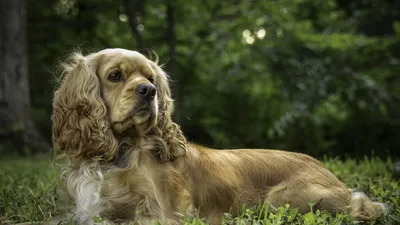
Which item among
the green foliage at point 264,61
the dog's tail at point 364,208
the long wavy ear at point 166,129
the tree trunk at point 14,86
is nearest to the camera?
the long wavy ear at point 166,129

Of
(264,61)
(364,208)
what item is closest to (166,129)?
(364,208)

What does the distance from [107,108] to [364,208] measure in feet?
5.90

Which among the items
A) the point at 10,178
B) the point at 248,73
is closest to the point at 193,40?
the point at 248,73

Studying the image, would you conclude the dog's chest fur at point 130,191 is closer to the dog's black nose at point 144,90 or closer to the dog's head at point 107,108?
the dog's head at point 107,108

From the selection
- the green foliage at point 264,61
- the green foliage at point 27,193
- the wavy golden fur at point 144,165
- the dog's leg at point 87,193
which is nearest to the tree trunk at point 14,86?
the green foliage at point 264,61

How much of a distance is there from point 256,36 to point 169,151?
5313 millimetres

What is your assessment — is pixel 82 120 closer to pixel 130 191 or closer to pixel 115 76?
pixel 115 76

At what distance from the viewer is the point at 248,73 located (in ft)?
32.2

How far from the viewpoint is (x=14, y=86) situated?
27.5 ft

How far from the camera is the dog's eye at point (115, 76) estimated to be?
332cm

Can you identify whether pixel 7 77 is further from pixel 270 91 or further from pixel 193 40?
pixel 270 91

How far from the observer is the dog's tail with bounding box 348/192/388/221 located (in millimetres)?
3584

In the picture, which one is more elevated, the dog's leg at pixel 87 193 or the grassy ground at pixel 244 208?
the dog's leg at pixel 87 193

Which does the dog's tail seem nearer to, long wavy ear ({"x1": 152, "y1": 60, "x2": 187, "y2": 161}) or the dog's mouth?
long wavy ear ({"x1": 152, "y1": 60, "x2": 187, "y2": 161})
